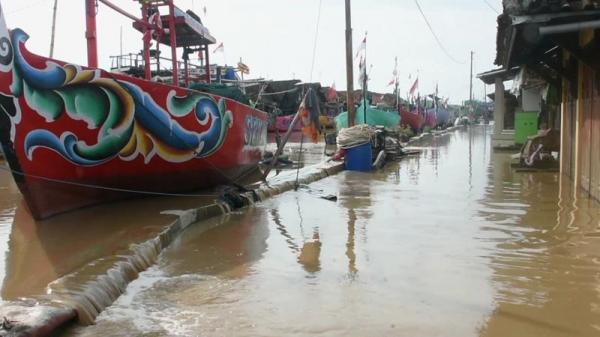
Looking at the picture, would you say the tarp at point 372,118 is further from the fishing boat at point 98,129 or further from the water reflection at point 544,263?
the water reflection at point 544,263

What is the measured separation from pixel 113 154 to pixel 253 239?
2772 mm

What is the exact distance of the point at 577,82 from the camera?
984 cm

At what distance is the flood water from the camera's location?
3973 millimetres

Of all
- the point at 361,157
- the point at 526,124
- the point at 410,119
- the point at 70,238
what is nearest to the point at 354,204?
the point at 70,238

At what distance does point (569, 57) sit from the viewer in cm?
1012

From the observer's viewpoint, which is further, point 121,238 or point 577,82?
point 577,82

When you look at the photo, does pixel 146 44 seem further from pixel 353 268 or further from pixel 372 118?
pixel 372 118

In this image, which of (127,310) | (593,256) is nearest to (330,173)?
(593,256)

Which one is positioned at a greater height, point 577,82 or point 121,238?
point 577,82

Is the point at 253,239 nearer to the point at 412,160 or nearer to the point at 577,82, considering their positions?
the point at 577,82

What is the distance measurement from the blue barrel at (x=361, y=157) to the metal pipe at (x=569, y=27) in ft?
28.7

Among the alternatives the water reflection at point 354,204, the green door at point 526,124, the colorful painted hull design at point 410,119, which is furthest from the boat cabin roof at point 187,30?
the colorful painted hull design at point 410,119

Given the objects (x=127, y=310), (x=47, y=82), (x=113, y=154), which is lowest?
(x=127, y=310)

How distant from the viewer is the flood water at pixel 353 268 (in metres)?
3.97
